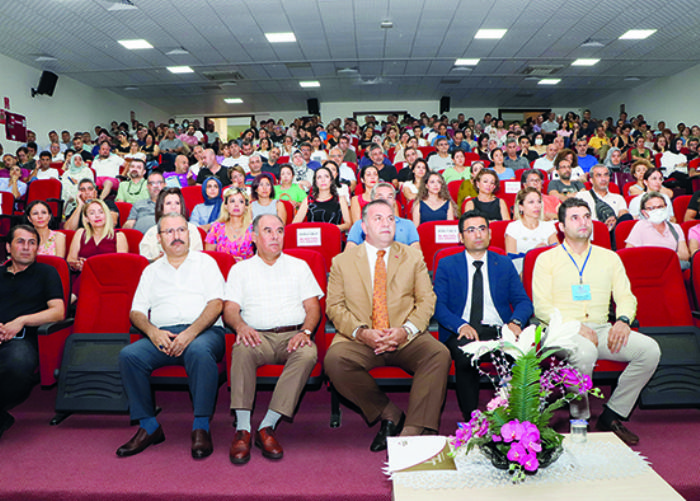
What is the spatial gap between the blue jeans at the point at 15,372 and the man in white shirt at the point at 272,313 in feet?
3.19

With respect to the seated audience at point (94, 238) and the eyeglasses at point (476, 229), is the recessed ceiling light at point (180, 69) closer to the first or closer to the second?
the seated audience at point (94, 238)

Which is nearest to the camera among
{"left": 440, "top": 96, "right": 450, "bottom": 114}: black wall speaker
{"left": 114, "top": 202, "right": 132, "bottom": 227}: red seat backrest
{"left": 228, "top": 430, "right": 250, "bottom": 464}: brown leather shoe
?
{"left": 228, "top": 430, "right": 250, "bottom": 464}: brown leather shoe

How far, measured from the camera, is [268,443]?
214 centimetres

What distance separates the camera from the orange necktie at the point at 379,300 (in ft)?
8.10

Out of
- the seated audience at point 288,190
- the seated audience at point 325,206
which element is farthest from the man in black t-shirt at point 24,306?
the seated audience at point 288,190

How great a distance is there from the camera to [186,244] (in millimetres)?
2691

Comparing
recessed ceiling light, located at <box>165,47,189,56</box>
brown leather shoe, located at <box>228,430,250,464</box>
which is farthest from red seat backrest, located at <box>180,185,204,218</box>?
recessed ceiling light, located at <box>165,47,189,56</box>

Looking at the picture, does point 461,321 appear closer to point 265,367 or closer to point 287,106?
point 265,367

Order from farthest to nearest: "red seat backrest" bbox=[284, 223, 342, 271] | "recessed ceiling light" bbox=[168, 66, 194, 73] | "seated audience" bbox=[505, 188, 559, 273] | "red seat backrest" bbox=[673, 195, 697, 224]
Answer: "recessed ceiling light" bbox=[168, 66, 194, 73] → "red seat backrest" bbox=[673, 195, 697, 224] → "red seat backrest" bbox=[284, 223, 342, 271] → "seated audience" bbox=[505, 188, 559, 273]

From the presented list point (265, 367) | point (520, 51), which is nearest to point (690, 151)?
point (520, 51)

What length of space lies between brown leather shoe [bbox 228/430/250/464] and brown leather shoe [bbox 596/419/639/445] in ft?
5.23

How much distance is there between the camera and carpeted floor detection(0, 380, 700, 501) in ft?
6.12

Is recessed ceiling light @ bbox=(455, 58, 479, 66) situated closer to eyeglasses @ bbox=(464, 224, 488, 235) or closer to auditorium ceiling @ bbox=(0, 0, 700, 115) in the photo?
auditorium ceiling @ bbox=(0, 0, 700, 115)

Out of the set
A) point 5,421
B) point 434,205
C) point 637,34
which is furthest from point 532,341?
point 637,34
